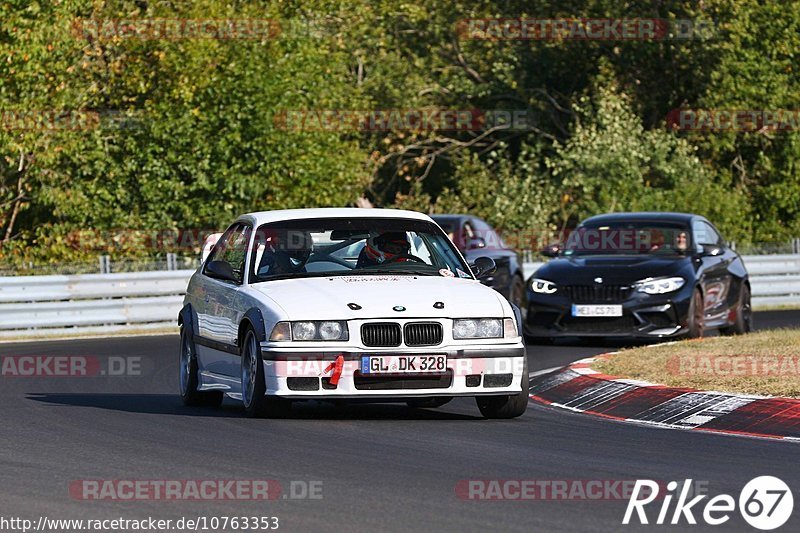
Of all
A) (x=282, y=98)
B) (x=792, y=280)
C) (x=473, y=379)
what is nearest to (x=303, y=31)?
(x=282, y=98)

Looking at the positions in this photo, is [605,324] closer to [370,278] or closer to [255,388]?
[370,278]

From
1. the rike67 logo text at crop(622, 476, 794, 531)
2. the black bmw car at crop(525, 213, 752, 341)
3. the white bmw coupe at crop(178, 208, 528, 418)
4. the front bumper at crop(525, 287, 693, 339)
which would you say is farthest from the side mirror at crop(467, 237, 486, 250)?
the rike67 logo text at crop(622, 476, 794, 531)

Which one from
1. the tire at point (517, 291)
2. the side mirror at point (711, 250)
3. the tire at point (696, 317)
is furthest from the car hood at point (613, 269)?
the tire at point (517, 291)

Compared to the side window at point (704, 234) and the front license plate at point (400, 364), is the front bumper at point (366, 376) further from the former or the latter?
the side window at point (704, 234)

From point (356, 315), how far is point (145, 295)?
16141mm

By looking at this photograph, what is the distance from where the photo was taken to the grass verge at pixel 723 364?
43.4ft

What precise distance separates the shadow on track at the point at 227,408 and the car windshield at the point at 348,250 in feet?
3.32

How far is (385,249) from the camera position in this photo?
1309cm

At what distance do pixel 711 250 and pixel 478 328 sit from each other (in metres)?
9.77

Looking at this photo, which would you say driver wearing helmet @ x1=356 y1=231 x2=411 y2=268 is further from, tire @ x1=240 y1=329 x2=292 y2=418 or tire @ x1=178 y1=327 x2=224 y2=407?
tire @ x1=178 y1=327 x2=224 y2=407

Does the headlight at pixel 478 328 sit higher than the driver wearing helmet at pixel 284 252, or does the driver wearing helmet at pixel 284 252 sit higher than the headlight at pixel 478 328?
the driver wearing helmet at pixel 284 252

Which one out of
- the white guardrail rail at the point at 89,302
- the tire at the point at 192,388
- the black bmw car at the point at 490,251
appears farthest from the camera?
the white guardrail rail at the point at 89,302

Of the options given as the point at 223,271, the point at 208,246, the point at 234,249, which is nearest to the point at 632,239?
the point at 208,246

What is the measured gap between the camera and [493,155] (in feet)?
144
